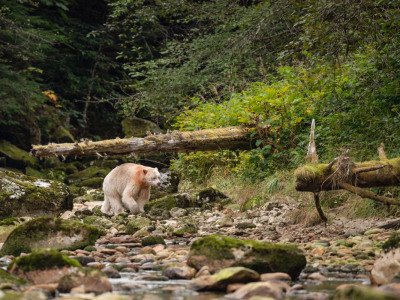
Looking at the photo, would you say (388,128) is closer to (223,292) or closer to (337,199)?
(337,199)

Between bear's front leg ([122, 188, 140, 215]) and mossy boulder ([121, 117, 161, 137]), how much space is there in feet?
39.3

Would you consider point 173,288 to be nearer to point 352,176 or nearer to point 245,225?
point 352,176

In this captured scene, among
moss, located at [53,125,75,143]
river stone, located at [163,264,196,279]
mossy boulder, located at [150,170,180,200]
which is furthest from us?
moss, located at [53,125,75,143]

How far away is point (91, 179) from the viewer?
2086 cm

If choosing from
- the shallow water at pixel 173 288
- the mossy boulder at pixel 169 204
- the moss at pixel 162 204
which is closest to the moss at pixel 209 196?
the mossy boulder at pixel 169 204

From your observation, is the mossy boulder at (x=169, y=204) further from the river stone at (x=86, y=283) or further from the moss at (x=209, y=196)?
the river stone at (x=86, y=283)

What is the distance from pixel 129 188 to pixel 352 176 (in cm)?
605

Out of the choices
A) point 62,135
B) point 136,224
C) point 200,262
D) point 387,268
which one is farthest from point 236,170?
point 62,135

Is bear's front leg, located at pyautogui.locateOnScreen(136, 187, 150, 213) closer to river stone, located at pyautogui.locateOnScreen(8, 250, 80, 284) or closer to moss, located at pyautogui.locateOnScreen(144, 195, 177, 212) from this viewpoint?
moss, located at pyautogui.locateOnScreen(144, 195, 177, 212)

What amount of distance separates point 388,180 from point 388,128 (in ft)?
→ 7.28

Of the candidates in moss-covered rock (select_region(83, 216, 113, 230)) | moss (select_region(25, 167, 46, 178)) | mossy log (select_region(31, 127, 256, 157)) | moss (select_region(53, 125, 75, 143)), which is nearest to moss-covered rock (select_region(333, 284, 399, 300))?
moss-covered rock (select_region(83, 216, 113, 230))

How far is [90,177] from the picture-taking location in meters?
22.1

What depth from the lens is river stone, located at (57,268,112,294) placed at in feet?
18.3

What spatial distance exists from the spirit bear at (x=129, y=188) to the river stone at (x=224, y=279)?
7.86 meters
